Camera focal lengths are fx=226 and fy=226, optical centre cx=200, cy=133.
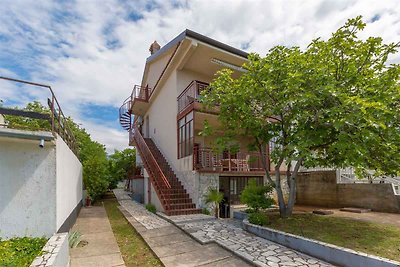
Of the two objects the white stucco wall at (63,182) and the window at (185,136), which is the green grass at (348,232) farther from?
the white stucco wall at (63,182)

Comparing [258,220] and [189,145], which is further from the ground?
[189,145]

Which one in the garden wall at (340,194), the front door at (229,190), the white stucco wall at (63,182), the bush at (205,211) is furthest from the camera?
the front door at (229,190)

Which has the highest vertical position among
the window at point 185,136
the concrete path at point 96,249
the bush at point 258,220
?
the window at point 185,136

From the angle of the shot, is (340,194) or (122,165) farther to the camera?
(122,165)

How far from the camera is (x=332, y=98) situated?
6.29m

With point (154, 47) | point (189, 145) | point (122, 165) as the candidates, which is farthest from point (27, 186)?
point (122, 165)

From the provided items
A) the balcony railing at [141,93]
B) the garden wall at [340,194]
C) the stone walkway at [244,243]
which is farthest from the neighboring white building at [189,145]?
the balcony railing at [141,93]

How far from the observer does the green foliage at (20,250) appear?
396cm

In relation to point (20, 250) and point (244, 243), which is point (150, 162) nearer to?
point (244, 243)

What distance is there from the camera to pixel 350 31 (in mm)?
6504

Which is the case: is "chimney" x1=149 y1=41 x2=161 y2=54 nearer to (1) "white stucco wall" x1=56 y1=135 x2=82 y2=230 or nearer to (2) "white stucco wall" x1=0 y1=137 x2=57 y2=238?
(1) "white stucco wall" x1=56 y1=135 x2=82 y2=230

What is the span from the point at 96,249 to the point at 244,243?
13.6 feet

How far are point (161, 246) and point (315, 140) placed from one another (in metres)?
5.37

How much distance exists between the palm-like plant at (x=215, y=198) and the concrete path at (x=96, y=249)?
449cm
